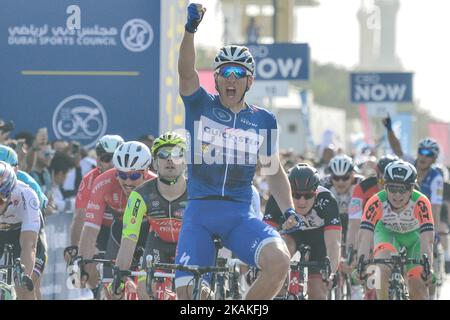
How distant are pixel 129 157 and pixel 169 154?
120cm

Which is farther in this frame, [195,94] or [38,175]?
[38,175]

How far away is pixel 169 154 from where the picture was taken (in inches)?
449

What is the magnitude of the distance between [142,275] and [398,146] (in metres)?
8.50

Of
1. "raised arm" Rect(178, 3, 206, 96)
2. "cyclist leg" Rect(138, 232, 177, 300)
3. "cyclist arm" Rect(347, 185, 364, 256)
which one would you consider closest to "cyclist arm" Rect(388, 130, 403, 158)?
"cyclist arm" Rect(347, 185, 364, 256)

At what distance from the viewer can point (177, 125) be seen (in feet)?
65.0

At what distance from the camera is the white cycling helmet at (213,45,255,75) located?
977cm

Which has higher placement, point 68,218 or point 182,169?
point 182,169

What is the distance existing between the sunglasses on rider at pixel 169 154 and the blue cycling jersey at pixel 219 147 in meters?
1.52

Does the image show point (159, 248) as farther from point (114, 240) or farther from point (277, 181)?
point (277, 181)

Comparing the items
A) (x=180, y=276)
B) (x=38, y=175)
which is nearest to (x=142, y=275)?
(x=180, y=276)

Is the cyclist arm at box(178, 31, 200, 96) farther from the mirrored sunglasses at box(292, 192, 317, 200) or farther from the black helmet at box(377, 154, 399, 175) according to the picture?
the black helmet at box(377, 154, 399, 175)

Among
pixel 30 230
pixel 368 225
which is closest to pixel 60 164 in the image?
pixel 368 225
